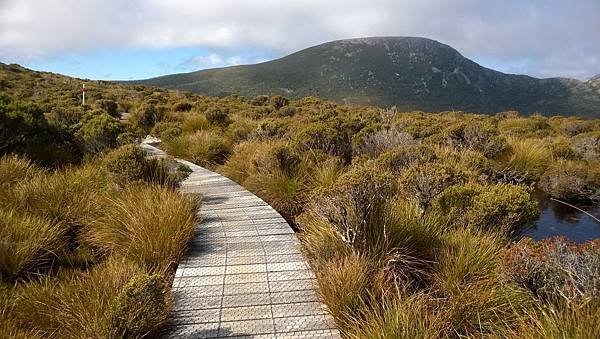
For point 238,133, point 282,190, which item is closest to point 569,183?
point 282,190

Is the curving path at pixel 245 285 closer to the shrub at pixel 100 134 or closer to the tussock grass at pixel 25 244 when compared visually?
the tussock grass at pixel 25 244

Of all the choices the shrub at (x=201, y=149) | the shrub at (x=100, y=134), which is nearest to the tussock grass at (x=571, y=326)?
the shrub at (x=100, y=134)

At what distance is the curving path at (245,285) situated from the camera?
143 inches

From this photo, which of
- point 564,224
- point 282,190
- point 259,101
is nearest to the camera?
point 282,190

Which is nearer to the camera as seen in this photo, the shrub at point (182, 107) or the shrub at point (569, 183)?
the shrub at point (569, 183)

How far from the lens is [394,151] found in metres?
8.94

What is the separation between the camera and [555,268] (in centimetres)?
349

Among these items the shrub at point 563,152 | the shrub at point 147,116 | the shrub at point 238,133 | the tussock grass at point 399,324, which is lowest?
the tussock grass at point 399,324

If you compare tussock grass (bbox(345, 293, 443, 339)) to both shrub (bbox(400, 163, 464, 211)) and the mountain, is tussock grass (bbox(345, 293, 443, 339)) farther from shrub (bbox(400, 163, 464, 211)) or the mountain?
the mountain

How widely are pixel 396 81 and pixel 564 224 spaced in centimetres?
9840

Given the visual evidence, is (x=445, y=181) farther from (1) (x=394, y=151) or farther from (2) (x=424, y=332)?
(2) (x=424, y=332)

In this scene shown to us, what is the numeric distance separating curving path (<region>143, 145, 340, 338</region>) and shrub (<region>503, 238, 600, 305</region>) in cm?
161

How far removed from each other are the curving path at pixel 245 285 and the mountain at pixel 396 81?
72.5 m

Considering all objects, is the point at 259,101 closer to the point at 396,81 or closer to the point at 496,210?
the point at 496,210
